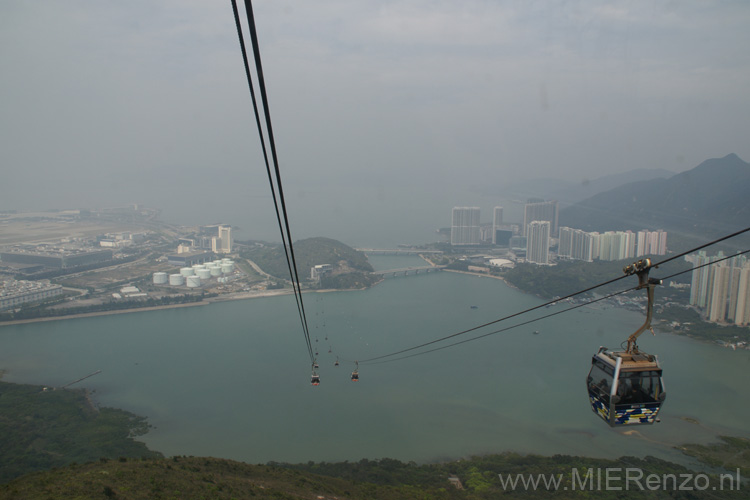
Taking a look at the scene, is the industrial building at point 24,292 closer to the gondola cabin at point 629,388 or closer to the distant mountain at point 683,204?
the gondola cabin at point 629,388

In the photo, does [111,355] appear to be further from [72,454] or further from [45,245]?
[45,245]

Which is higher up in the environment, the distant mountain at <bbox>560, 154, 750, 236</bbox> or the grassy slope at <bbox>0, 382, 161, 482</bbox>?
the distant mountain at <bbox>560, 154, 750, 236</bbox>

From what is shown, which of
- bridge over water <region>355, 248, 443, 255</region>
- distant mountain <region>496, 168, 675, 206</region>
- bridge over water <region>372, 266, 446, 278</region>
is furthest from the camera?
distant mountain <region>496, 168, 675, 206</region>

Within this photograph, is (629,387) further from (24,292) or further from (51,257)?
(51,257)

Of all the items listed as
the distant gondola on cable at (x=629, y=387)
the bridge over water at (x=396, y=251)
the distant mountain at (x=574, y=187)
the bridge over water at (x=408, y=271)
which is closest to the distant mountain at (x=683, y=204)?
the distant mountain at (x=574, y=187)

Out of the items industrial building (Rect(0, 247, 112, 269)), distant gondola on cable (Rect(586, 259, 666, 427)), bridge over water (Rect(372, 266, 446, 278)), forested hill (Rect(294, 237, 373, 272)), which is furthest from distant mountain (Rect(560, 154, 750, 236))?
industrial building (Rect(0, 247, 112, 269))

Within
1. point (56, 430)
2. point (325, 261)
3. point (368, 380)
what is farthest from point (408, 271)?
point (56, 430)

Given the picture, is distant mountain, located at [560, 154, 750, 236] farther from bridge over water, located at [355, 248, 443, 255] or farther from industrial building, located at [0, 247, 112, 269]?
industrial building, located at [0, 247, 112, 269]

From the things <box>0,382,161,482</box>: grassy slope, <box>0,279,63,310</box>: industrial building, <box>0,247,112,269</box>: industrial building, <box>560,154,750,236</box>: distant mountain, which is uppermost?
<box>560,154,750,236</box>: distant mountain
